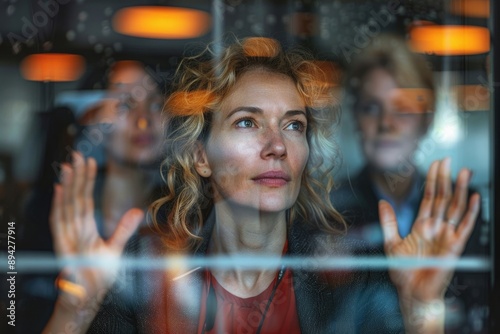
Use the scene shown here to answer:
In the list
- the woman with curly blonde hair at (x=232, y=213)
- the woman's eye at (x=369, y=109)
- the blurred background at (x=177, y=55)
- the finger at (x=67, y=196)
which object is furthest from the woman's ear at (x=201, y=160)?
the woman's eye at (x=369, y=109)

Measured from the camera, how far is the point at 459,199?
236cm

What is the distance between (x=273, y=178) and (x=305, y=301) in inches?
14.0

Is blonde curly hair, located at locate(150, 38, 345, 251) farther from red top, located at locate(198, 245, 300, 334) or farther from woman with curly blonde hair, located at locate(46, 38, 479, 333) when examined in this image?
red top, located at locate(198, 245, 300, 334)

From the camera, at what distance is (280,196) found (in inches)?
88.2

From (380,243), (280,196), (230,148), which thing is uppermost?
(230,148)

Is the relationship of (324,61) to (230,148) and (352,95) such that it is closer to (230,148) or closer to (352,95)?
(352,95)

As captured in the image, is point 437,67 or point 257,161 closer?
point 257,161

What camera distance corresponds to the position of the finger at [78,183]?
7.34 ft

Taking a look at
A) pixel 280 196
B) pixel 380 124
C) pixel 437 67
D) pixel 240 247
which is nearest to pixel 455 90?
pixel 437 67

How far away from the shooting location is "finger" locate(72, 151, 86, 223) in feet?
7.34

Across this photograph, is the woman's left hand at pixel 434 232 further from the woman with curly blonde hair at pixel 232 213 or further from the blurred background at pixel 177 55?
the woman with curly blonde hair at pixel 232 213

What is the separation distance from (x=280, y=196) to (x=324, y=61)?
40 centimetres

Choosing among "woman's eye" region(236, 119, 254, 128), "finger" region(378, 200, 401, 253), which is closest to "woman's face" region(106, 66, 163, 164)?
"woman's eye" region(236, 119, 254, 128)

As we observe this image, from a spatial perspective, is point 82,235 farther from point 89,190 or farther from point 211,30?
point 211,30
